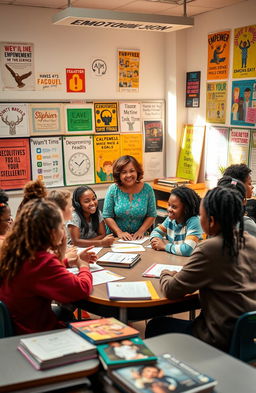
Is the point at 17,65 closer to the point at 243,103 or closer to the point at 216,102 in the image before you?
the point at 216,102

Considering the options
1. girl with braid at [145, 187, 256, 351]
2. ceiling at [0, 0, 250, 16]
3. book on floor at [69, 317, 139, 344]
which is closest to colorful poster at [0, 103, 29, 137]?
ceiling at [0, 0, 250, 16]

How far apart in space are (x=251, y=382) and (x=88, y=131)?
3.90 m

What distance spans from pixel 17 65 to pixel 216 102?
212 cm

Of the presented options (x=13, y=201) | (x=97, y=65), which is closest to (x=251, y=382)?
(x=13, y=201)

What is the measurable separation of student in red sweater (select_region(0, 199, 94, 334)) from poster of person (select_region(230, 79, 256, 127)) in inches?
116

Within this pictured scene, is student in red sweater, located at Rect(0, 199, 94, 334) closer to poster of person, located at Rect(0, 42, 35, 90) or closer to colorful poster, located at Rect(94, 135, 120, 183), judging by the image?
poster of person, located at Rect(0, 42, 35, 90)

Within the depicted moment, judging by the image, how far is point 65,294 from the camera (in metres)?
1.97

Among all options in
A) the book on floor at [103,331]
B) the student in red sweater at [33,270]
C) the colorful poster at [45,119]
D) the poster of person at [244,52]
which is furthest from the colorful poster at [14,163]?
the book on floor at [103,331]

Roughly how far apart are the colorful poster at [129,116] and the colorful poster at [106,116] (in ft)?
0.26

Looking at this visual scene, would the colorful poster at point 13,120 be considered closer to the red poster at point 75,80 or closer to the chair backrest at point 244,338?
the red poster at point 75,80

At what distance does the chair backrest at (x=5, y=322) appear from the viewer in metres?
1.94

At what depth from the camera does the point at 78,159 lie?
4902 millimetres

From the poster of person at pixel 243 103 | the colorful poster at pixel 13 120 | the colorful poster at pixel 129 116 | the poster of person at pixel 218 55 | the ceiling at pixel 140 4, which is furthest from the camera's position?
the colorful poster at pixel 129 116

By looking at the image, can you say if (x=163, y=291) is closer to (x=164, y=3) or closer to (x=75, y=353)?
(x=75, y=353)
